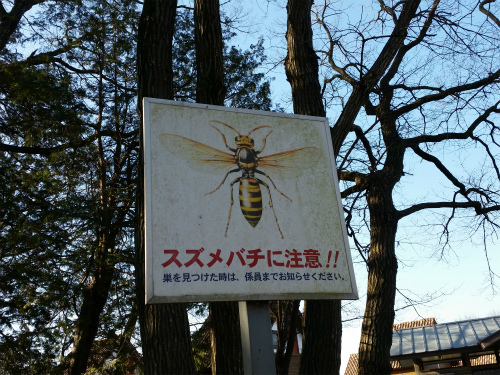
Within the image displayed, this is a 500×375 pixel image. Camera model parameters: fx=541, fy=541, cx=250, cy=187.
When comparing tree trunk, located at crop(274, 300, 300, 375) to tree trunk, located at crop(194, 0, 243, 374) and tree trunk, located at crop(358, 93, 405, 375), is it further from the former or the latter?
tree trunk, located at crop(194, 0, 243, 374)

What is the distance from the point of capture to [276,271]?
4234 millimetres

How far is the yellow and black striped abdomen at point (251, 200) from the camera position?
174 inches

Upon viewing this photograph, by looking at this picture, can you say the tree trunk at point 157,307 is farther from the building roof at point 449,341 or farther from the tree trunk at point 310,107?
the building roof at point 449,341

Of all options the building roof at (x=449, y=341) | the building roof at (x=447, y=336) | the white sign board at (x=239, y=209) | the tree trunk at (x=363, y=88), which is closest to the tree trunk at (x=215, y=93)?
the tree trunk at (x=363, y=88)

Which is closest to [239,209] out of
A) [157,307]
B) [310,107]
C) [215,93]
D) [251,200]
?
Answer: [251,200]

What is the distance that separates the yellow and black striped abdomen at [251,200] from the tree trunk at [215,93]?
93.2 inches

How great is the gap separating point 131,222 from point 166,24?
4760 millimetres

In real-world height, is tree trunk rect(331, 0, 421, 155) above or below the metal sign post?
above

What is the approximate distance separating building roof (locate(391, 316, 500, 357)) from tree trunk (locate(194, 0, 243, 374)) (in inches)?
283

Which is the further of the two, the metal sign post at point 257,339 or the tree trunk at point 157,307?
the tree trunk at point 157,307

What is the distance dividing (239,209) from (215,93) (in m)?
2.89

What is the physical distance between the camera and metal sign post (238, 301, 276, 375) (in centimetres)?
384

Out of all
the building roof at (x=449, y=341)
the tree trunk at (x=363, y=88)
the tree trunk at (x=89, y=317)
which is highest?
the tree trunk at (x=363, y=88)

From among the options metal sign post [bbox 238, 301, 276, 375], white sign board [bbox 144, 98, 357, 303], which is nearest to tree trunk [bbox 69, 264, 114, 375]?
white sign board [bbox 144, 98, 357, 303]
